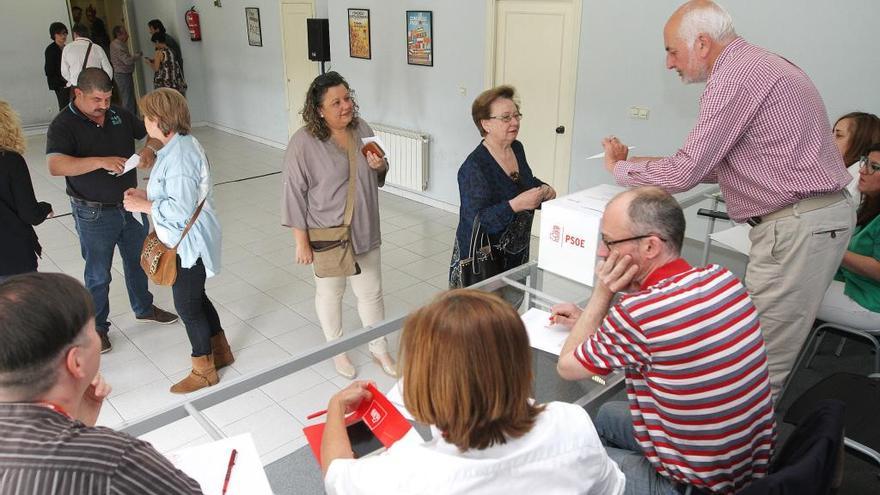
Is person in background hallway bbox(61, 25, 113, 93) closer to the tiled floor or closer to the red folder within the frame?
the tiled floor

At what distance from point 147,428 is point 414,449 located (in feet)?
2.71

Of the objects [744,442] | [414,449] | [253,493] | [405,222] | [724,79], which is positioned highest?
[724,79]

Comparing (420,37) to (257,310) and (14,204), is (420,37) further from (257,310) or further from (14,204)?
(14,204)

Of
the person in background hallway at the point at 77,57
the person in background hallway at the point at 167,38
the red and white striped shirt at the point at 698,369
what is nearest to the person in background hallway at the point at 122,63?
the person in background hallway at the point at 167,38

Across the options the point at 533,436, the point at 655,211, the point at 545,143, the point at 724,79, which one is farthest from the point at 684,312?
the point at 545,143

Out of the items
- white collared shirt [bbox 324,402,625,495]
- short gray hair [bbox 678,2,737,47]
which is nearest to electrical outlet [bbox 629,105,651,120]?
short gray hair [bbox 678,2,737,47]

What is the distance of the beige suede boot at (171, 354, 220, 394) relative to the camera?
11.4 feet

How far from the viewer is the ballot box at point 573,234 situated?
2174 millimetres

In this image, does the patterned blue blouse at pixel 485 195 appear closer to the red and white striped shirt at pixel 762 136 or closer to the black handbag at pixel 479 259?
the black handbag at pixel 479 259

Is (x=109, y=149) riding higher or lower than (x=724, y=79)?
lower

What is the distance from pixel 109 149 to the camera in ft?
11.8

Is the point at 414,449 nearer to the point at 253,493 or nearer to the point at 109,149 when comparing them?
the point at 253,493

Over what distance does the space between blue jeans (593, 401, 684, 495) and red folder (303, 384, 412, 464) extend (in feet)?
2.12

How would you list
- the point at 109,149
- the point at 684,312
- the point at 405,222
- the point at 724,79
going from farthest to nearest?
the point at 405,222 → the point at 109,149 → the point at 724,79 → the point at 684,312
